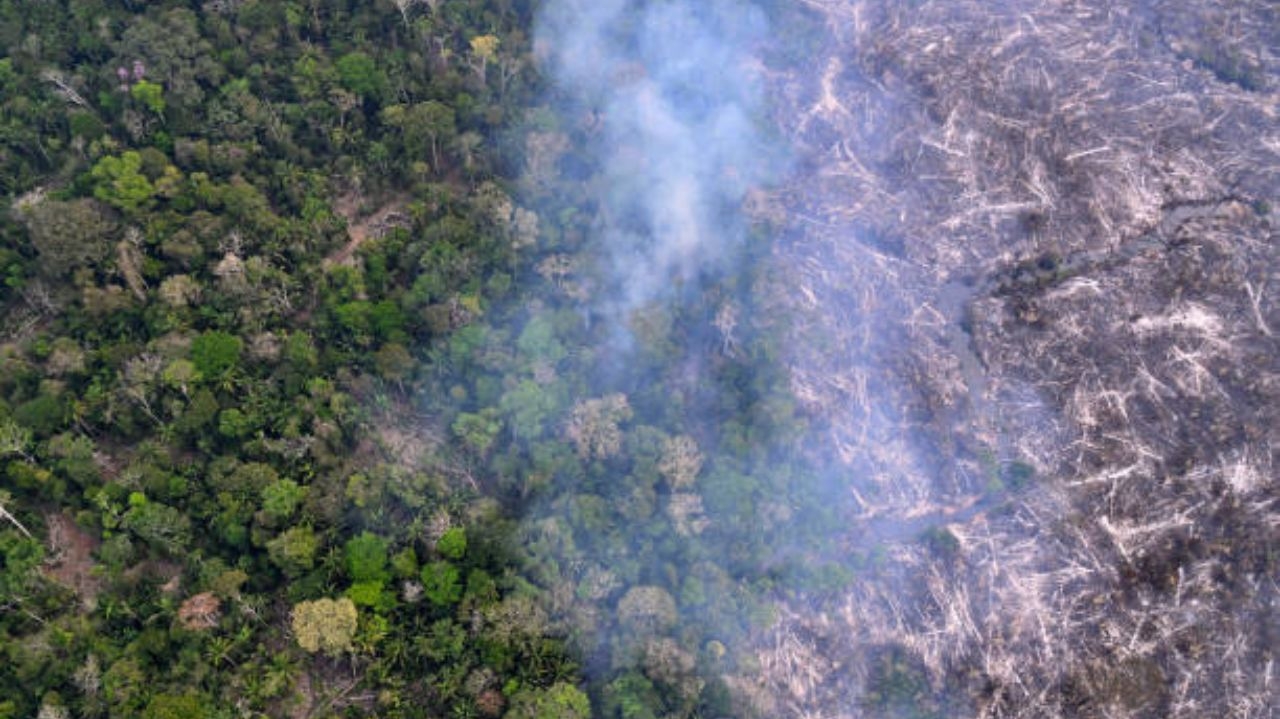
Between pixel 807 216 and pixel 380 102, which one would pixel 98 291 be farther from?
pixel 807 216

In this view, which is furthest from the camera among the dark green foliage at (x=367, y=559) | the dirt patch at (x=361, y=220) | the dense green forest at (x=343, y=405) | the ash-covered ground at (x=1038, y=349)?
the dirt patch at (x=361, y=220)

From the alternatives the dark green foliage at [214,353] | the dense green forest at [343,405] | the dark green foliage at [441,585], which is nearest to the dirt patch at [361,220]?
the dense green forest at [343,405]

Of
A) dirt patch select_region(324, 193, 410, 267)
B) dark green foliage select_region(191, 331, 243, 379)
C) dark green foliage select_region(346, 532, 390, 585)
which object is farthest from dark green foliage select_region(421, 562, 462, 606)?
dirt patch select_region(324, 193, 410, 267)

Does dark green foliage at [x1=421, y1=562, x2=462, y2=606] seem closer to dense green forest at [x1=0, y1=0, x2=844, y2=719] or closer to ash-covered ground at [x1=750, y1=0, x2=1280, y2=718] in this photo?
dense green forest at [x1=0, y1=0, x2=844, y2=719]

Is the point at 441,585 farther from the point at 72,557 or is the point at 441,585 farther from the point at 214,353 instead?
the point at 72,557

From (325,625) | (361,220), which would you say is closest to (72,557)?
(325,625)

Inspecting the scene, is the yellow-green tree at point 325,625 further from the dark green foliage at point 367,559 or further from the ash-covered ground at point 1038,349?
the ash-covered ground at point 1038,349

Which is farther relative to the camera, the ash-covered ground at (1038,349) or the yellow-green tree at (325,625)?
the ash-covered ground at (1038,349)
